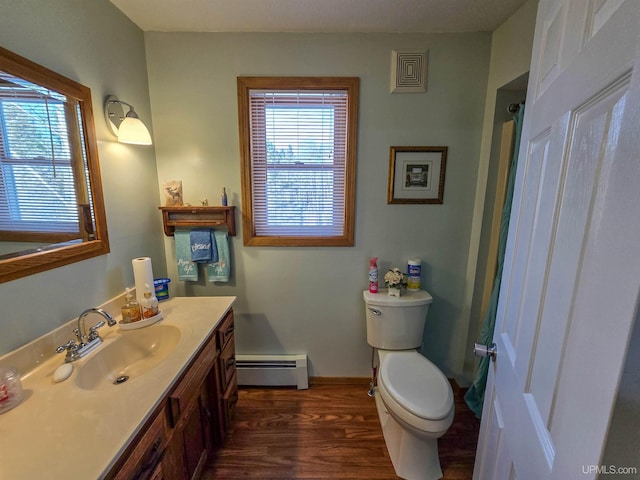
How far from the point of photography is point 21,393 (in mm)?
841

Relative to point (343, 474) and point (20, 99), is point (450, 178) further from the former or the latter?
point (20, 99)

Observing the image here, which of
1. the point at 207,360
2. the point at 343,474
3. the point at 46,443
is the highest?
the point at 46,443

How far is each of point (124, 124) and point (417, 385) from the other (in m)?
2.01

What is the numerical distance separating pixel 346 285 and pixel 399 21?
1615mm

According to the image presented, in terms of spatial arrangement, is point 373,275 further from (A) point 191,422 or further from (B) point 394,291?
(A) point 191,422

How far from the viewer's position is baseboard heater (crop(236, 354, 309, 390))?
193 cm

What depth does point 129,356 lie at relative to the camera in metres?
1.23

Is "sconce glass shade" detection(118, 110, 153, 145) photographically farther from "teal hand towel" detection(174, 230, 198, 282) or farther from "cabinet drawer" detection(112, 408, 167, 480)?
"cabinet drawer" detection(112, 408, 167, 480)

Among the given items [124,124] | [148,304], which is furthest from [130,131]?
[148,304]

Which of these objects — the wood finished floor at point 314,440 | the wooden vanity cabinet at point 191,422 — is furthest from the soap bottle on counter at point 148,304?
the wood finished floor at point 314,440

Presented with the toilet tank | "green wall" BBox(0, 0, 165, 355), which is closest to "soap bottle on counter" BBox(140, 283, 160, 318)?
"green wall" BBox(0, 0, 165, 355)

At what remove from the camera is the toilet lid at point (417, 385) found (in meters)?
1.26

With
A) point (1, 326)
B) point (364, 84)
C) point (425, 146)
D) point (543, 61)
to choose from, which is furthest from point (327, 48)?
point (1, 326)

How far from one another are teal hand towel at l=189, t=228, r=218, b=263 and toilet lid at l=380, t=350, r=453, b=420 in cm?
130
